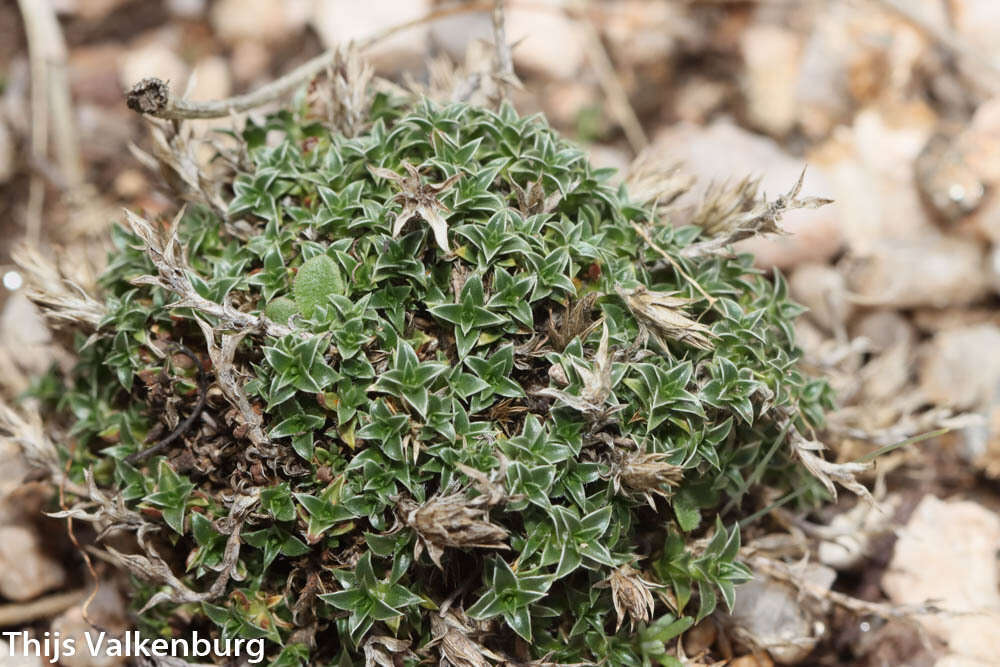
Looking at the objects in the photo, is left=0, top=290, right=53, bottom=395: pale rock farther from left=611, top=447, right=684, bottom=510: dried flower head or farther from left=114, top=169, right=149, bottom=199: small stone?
left=611, top=447, right=684, bottom=510: dried flower head

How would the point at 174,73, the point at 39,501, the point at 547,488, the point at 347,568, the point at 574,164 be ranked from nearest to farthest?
the point at 547,488, the point at 347,568, the point at 574,164, the point at 39,501, the point at 174,73

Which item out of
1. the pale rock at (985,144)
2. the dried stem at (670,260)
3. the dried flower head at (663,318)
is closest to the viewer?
the dried flower head at (663,318)

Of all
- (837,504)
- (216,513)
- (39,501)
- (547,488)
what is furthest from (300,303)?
(837,504)

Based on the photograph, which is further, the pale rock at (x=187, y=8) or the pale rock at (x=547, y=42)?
the pale rock at (x=187, y=8)

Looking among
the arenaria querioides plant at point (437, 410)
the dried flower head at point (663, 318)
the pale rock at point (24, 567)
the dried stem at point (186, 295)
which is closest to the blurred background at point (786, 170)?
the pale rock at point (24, 567)

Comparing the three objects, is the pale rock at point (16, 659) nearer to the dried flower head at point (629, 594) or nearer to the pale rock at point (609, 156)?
the dried flower head at point (629, 594)

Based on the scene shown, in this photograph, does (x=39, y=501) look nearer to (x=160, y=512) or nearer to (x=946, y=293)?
(x=160, y=512)
